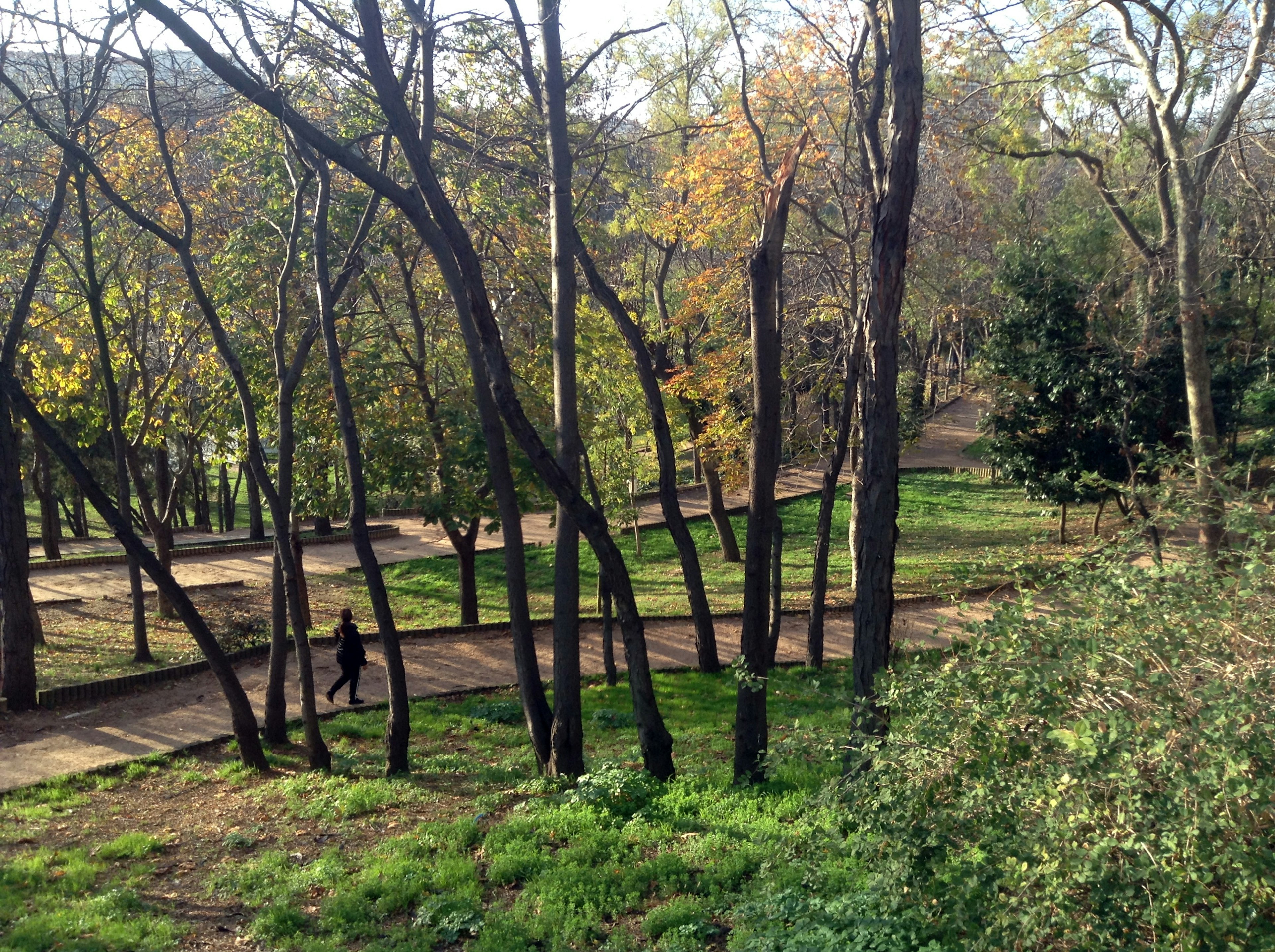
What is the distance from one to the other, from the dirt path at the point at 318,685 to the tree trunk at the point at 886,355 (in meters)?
2.75

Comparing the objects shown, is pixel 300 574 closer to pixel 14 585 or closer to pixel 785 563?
pixel 14 585

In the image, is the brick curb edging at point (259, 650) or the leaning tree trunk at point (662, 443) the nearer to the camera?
the leaning tree trunk at point (662, 443)

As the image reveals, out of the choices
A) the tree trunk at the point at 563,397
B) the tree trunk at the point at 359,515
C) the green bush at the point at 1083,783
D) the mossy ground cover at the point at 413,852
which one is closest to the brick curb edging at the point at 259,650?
the mossy ground cover at the point at 413,852

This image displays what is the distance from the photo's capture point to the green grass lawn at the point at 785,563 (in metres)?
18.5

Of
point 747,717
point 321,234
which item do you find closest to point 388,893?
point 747,717

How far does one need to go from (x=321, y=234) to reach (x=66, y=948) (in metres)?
6.42

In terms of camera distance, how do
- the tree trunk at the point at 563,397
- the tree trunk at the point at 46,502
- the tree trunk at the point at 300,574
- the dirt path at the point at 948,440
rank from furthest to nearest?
1. the dirt path at the point at 948,440
2. the tree trunk at the point at 46,502
3. the tree trunk at the point at 300,574
4. the tree trunk at the point at 563,397

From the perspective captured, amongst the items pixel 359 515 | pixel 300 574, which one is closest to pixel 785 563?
pixel 300 574

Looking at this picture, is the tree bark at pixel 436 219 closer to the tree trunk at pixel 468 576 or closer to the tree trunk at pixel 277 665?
the tree trunk at pixel 277 665

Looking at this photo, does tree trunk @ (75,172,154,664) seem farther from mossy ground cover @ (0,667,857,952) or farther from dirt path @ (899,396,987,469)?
dirt path @ (899,396,987,469)

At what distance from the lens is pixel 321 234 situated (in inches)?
368

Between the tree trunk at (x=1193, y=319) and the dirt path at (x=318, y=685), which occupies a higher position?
the tree trunk at (x=1193, y=319)

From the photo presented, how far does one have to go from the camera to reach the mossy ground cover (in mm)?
5465

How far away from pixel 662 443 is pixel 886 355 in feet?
13.6
